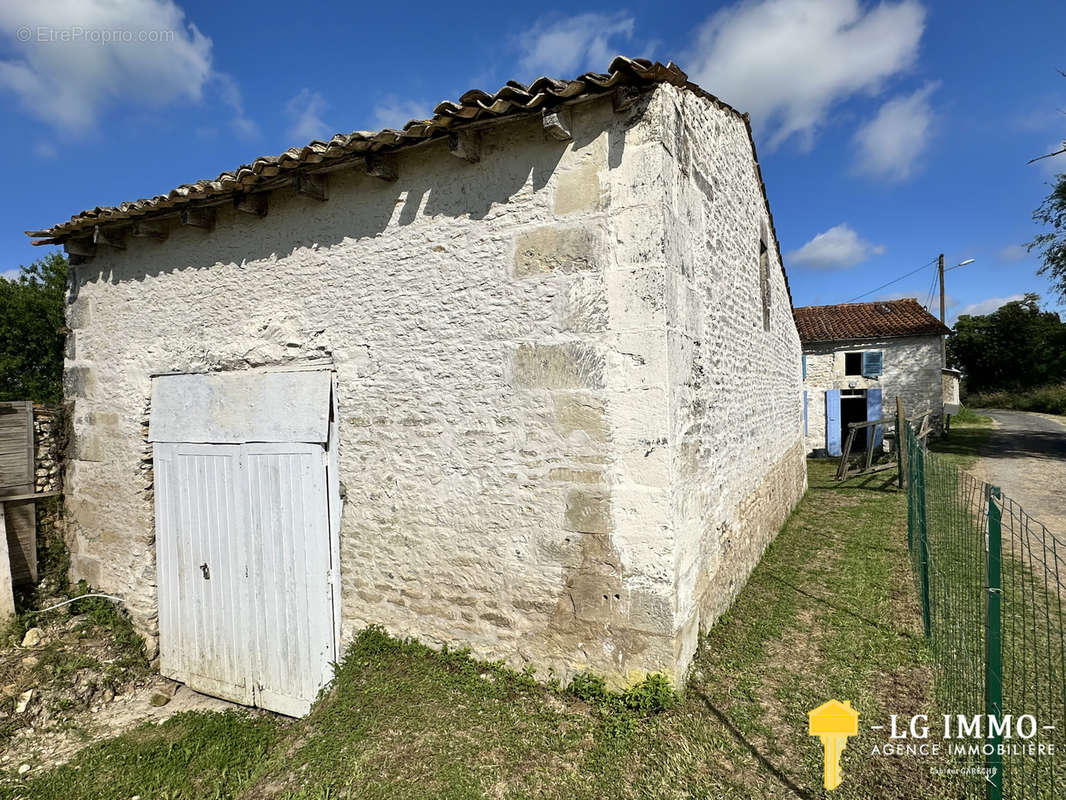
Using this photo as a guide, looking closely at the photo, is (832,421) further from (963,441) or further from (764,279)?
(764,279)

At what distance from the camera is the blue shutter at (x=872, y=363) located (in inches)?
662

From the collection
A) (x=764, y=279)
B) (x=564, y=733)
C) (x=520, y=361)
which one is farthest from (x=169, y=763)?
(x=764, y=279)

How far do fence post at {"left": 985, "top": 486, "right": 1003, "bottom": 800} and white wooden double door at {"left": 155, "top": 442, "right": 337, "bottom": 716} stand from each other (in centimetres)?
414

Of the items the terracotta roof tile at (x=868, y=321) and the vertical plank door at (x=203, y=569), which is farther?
the terracotta roof tile at (x=868, y=321)

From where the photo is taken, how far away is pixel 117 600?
5.68 meters

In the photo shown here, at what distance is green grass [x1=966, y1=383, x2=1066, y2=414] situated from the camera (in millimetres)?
28070

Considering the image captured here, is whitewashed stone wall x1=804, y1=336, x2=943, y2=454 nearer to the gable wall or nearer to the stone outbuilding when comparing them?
the stone outbuilding

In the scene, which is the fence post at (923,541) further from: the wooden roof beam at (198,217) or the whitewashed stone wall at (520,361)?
the wooden roof beam at (198,217)

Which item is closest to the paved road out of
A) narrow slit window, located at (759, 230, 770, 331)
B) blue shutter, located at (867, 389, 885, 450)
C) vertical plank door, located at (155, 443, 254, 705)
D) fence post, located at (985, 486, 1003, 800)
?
blue shutter, located at (867, 389, 885, 450)

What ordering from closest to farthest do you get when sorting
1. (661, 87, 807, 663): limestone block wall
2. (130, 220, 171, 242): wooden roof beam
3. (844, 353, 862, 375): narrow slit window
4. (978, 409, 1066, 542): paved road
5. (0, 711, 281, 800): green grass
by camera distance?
(661, 87, 807, 663): limestone block wall
(0, 711, 281, 800): green grass
(130, 220, 171, 242): wooden roof beam
(978, 409, 1066, 542): paved road
(844, 353, 862, 375): narrow slit window

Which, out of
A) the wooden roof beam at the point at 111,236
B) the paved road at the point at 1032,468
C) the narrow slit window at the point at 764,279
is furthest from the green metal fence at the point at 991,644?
the wooden roof beam at the point at 111,236

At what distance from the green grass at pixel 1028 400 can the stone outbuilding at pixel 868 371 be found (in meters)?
17.4

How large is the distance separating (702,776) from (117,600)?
5.90 metres

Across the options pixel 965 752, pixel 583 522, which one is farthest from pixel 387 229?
pixel 965 752
